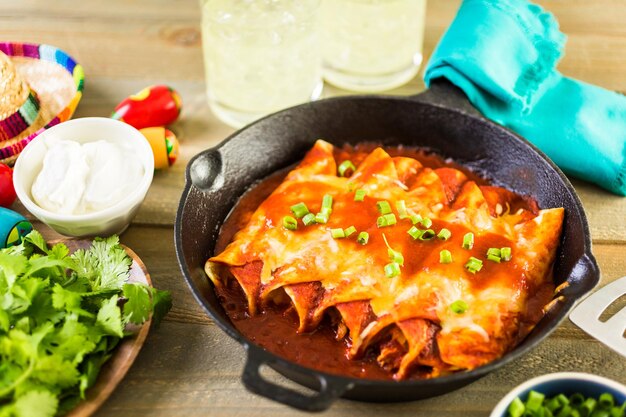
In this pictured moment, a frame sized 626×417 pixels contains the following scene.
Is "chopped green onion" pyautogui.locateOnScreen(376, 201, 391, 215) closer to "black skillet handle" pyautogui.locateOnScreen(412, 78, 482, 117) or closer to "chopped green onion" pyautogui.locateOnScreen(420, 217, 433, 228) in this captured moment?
"chopped green onion" pyautogui.locateOnScreen(420, 217, 433, 228)

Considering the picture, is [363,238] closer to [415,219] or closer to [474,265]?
[415,219]

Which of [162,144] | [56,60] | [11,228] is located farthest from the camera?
[56,60]

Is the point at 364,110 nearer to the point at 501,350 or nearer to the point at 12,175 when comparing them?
the point at 501,350

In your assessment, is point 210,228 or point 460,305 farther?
point 210,228

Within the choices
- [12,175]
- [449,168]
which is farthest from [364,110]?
[12,175]

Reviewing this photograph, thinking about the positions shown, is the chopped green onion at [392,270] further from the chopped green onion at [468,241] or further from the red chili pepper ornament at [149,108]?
the red chili pepper ornament at [149,108]

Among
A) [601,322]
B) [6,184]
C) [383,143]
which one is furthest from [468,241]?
[6,184]
